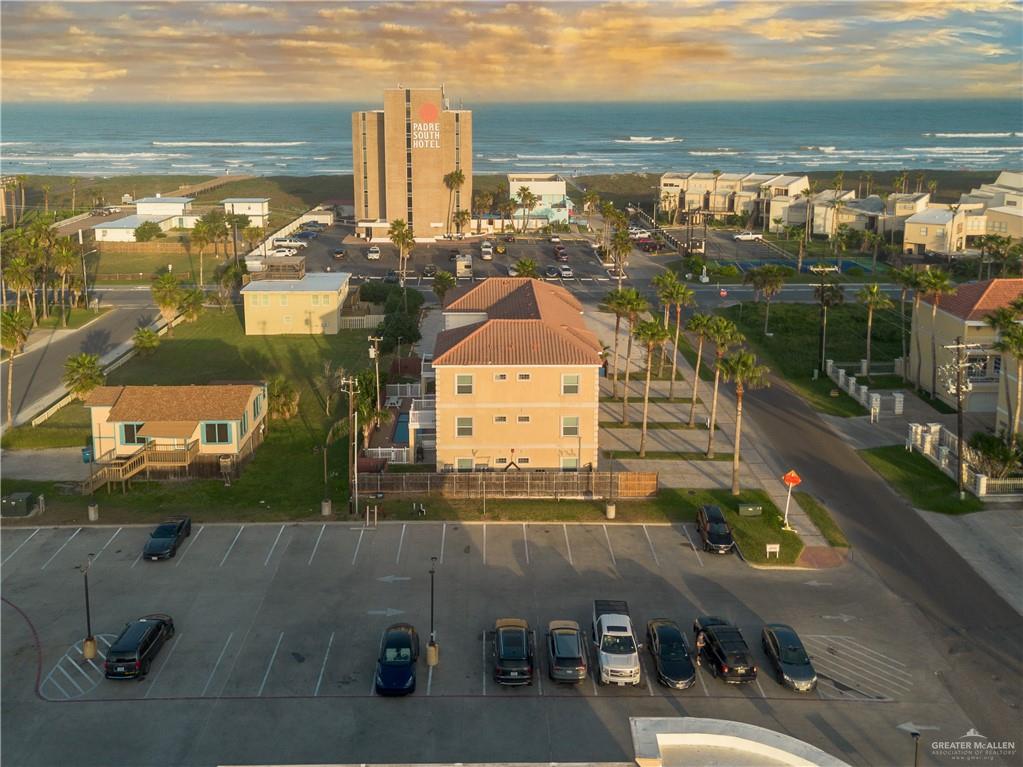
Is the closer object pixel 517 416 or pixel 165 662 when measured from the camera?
pixel 165 662

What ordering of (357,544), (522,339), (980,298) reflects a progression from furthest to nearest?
(980,298) < (522,339) < (357,544)

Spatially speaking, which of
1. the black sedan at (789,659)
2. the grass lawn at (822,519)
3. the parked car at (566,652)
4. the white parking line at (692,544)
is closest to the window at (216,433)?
the white parking line at (692,544)

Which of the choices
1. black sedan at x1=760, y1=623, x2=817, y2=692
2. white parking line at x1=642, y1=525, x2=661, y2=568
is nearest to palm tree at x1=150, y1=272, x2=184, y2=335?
white parking line at x1=642, y1=525, x2=661, y2=568

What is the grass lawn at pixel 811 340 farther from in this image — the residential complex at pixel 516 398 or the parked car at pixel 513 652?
the parked car at pixel 513 652

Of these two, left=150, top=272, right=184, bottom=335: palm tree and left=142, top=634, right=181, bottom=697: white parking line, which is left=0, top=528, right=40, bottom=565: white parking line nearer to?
left=142, top=634, right=181, bottom=697: white parking line

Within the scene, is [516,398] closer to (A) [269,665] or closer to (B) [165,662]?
(A) [269,665]

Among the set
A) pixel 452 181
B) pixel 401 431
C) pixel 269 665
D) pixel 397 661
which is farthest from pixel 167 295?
pixel 452 181
